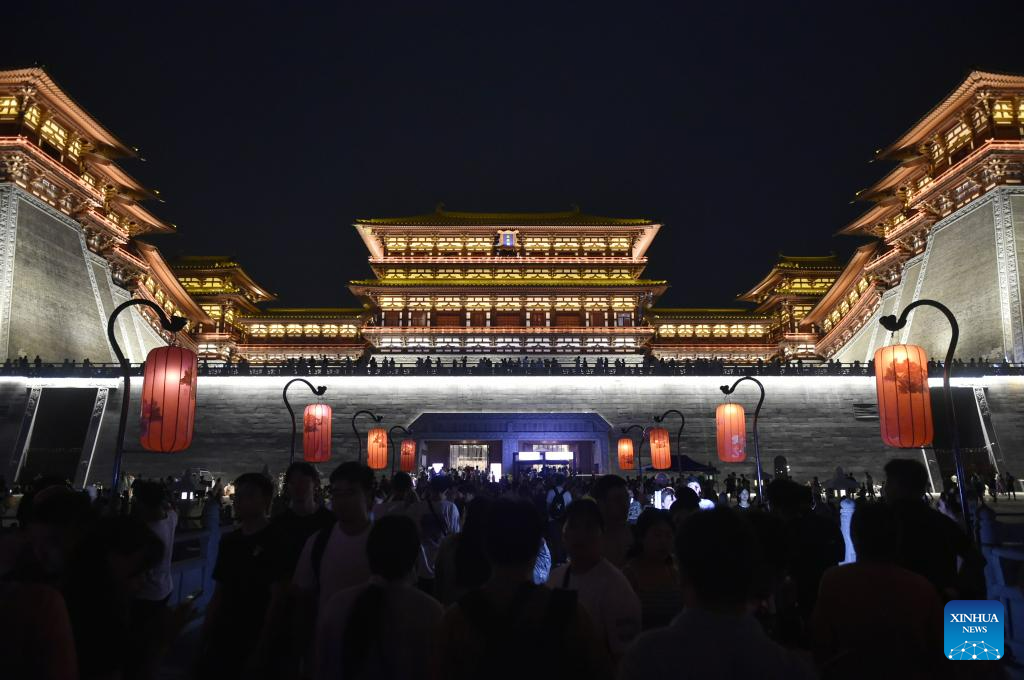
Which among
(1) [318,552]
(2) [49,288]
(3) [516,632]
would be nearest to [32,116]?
(2) [49,288]

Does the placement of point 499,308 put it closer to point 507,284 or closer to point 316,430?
point 507,284

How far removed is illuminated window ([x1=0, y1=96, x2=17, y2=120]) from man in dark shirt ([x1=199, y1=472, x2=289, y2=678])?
27.7 metres

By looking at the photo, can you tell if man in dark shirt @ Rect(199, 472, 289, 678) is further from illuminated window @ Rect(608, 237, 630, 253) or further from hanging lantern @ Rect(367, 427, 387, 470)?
illuminated window @ Rect(608, 237, 630, 253)

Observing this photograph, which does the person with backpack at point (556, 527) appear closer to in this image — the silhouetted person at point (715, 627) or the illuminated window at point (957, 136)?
the silhouetted person at point (715, 627)

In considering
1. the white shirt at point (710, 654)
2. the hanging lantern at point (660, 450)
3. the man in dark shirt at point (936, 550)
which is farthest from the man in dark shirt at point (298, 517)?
the hanging lantern at point (660, 450)

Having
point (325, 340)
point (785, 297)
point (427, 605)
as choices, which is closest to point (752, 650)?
point (427, 605)

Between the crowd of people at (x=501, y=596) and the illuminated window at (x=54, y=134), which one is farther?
the illuminated window at (x=54, y=134)

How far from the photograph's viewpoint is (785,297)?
3891 cm

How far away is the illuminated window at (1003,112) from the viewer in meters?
24.9

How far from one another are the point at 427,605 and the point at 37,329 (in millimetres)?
27683

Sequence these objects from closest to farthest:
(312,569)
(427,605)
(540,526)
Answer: (540,526)
(427,605)
(312,569)

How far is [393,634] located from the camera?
2.42 metres

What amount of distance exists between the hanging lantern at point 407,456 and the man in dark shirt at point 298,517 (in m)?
18.2

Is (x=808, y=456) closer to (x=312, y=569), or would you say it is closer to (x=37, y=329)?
(x=312, y=569)
